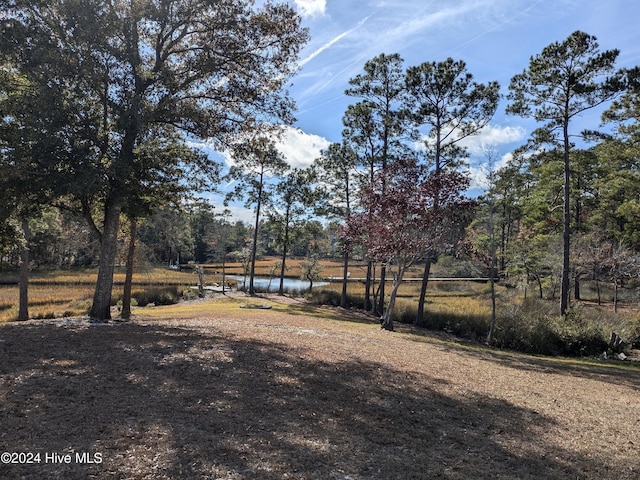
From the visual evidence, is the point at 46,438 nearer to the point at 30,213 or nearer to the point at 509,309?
the point at 30,213

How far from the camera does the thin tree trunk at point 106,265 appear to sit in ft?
37.8

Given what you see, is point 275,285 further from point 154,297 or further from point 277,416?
point 277,416

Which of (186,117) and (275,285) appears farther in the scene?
(275,285)

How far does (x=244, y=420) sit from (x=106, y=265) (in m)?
8.77

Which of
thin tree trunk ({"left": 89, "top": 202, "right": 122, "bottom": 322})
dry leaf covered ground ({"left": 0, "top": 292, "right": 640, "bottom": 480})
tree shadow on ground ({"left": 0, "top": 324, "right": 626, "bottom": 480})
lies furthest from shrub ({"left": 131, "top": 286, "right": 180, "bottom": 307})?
tree shadow on ground ({"left": 0, "top": 324, "right": 626, "bottom": 480})

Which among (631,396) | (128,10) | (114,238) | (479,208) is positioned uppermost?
(128,10)

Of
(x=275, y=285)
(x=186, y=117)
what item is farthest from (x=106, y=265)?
(x=275, y=285)

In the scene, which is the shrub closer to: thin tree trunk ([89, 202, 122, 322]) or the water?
the water

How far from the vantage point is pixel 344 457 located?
13.0 ft

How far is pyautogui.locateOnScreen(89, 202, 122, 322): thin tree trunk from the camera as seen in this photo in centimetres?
1151

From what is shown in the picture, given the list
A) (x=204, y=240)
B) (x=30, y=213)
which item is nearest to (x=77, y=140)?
(x=30, y=213)

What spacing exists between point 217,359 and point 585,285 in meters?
41.1

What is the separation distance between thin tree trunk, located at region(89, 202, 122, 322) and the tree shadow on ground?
13.8ft

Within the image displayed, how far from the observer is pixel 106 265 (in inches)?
454
